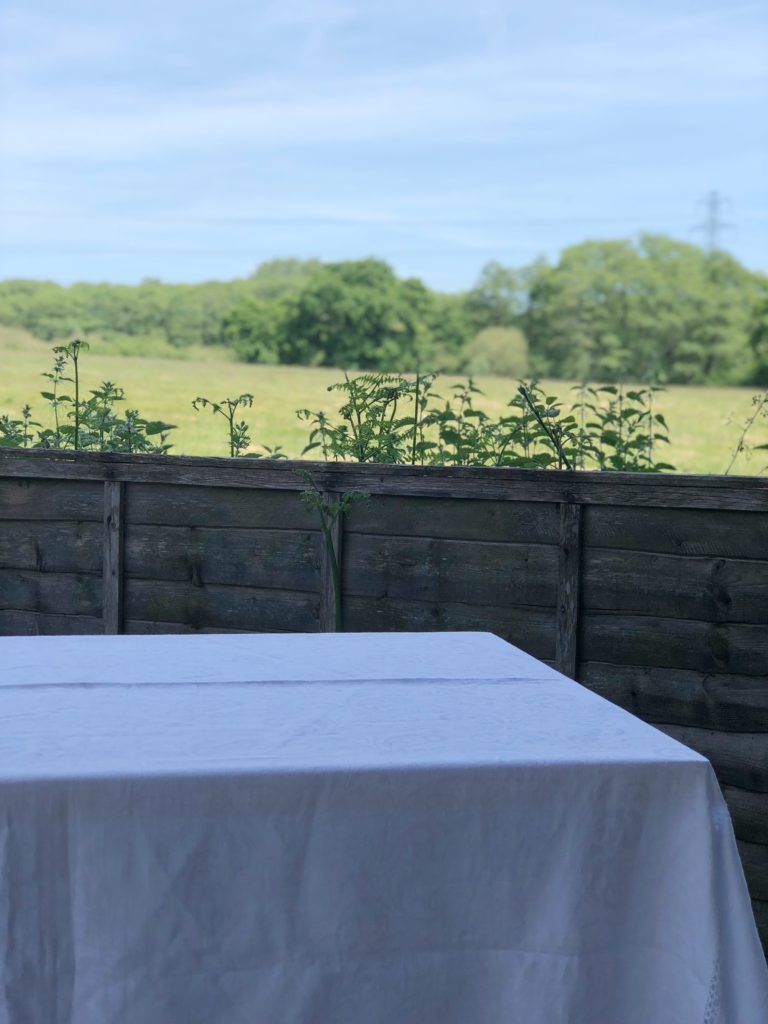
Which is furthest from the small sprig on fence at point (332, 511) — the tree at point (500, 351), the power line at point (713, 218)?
the power line at point (713, 218)

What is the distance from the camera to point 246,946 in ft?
4.62

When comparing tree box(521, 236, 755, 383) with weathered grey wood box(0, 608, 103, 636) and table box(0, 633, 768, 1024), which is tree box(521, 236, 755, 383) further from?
table box(0, 633, 768, 1024)

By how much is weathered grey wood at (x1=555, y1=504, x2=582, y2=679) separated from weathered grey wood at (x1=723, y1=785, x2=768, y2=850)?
0.53 m

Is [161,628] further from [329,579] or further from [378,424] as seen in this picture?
[378,424]

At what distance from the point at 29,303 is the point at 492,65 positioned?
24365 mm

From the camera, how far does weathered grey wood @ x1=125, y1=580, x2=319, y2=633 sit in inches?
140

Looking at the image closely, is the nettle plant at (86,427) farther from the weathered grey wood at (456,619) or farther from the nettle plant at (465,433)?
the weathered grey wood at (456,619)

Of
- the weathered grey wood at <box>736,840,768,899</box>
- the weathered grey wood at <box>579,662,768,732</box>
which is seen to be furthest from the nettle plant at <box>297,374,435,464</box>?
the weathered grey wood at <box>736,840,768,899</box>

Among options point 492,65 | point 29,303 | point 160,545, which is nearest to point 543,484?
point 160,545

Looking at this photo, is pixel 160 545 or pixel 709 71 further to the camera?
pixel 709 71

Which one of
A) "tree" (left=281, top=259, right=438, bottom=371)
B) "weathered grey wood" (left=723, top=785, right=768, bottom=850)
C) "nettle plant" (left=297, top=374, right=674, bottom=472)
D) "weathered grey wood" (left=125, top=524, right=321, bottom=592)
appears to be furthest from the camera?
"tree" (left=281, top=259, right=438, bottom=371)

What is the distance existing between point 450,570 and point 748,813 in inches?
41.3

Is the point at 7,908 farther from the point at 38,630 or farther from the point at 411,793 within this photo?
the point at 38,630

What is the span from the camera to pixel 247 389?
25.2 metres
